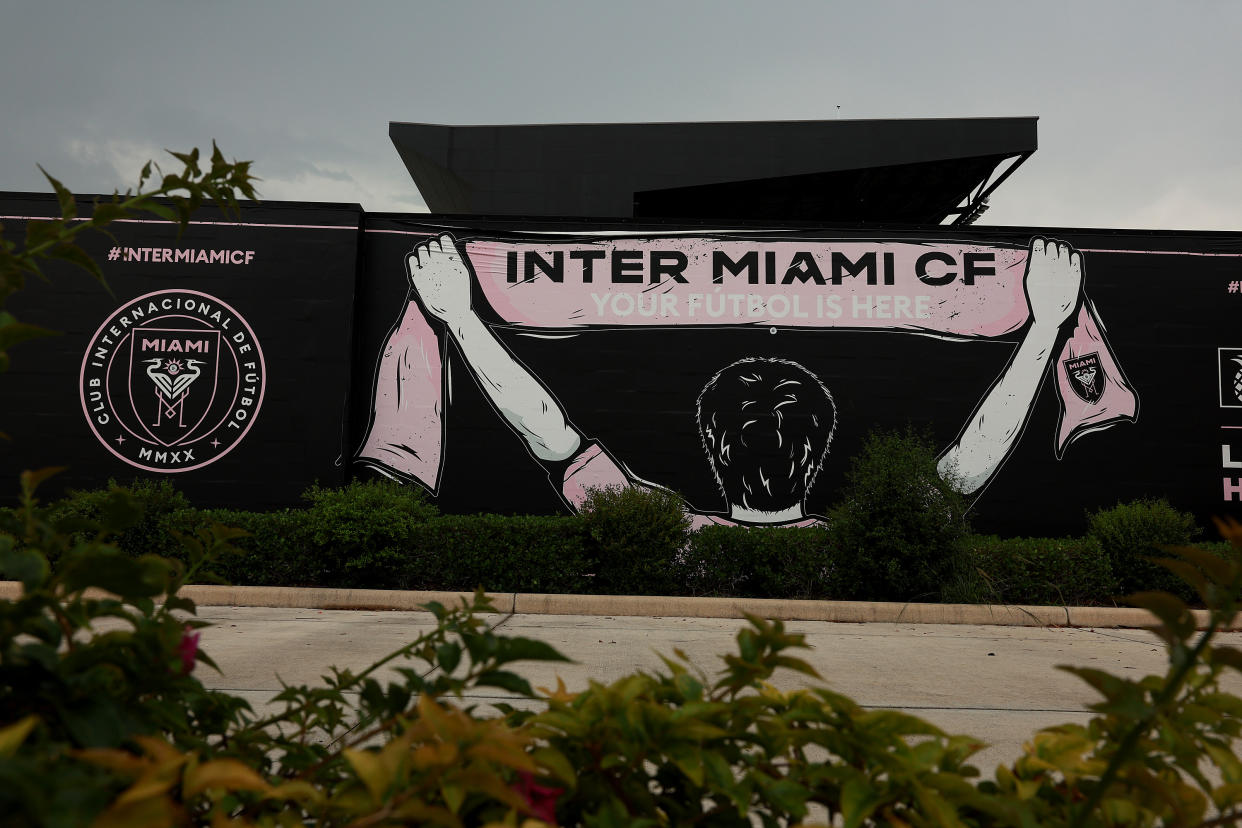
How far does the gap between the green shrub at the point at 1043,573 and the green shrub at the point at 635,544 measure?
8.86 ft

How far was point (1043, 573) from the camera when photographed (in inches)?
297

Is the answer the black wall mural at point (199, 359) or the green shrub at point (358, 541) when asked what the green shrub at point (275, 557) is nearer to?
the green shrub at point (358, 541)

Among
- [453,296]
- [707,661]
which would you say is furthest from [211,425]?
[707,661]

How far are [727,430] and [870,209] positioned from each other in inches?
309

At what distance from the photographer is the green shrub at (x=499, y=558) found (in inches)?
301

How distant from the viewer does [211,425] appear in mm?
9258

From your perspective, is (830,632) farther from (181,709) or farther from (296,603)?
(181,709)

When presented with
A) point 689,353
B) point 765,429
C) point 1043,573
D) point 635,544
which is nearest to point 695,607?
point 635,544

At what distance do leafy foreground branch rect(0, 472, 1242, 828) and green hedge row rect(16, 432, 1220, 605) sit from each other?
6568 mm

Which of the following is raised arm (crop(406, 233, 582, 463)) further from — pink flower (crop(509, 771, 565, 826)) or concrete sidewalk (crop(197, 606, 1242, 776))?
pink flower (crop(509, 771, 565, 826))

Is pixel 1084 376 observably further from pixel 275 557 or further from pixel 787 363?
pixel 275 557

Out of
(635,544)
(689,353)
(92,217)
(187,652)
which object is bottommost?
(635,544)

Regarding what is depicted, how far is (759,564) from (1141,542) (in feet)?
12.0

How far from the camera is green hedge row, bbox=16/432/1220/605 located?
734cm
